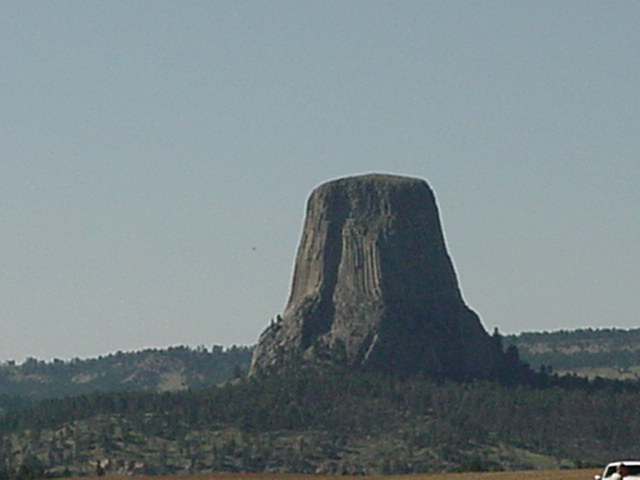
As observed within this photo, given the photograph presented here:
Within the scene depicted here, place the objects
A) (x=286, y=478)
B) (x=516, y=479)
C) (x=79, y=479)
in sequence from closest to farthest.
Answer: (x=516, y=479)
(x=286, y=478)
(x=79, y=479)

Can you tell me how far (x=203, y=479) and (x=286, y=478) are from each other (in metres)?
7.12

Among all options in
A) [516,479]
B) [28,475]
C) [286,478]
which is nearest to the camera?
[516,479]

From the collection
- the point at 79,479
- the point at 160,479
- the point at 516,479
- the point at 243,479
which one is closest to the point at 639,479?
the point at 516,479

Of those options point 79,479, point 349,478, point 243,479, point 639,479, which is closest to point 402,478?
point 349,478

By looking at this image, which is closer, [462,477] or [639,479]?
[639,479]

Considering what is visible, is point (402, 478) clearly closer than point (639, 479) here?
No

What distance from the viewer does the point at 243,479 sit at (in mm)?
154125

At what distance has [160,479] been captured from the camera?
16288cm

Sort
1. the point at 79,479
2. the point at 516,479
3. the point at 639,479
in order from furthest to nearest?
the point at 79,479 → the point at 516,479 → the point at 639,479

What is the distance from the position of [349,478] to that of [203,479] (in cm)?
1232

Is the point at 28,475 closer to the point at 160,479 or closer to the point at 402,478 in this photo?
the point at 160,479

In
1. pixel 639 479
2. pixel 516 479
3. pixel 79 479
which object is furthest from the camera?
pixel 79 479

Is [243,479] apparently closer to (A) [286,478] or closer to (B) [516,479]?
(A) [286,478]

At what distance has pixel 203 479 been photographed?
159 meters
